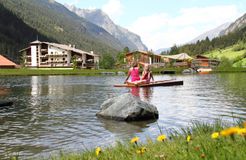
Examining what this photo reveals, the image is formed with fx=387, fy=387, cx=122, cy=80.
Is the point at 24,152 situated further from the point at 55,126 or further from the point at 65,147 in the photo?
the point at 55,126

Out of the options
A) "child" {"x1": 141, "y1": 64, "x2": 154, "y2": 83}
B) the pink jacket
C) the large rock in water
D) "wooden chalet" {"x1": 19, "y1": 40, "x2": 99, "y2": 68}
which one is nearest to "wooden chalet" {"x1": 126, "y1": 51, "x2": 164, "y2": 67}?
"wooden chalet" {"x1": 19, "y1": 40, "x2": 99, "y2": 68}

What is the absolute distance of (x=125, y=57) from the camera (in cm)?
15875

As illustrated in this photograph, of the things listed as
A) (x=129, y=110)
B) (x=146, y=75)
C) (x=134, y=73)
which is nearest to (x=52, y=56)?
(x=146, y=75)

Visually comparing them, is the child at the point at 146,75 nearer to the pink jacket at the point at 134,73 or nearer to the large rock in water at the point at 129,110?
the pink jacket at the point at 134,73

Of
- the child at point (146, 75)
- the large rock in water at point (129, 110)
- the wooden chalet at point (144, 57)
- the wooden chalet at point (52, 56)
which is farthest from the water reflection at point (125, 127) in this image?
the wooden chalet at point (144, 57)

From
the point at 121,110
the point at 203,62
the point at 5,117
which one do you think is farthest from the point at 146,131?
the point at 203,62

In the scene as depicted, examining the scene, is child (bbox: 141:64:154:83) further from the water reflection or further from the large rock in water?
the water reflection

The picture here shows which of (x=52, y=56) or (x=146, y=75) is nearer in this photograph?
(x=146, y=75)

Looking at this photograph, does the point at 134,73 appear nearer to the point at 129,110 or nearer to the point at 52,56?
the point at 129,110

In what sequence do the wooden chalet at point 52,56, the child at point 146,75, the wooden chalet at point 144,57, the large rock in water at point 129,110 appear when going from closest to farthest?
the large rock in water at point 129,110 < the child at point 146,75 < the wooden chalet at point 52,56 < the wooden chalet at point 144,57

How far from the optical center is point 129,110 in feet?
54.6

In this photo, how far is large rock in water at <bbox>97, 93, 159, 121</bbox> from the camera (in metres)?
16.5

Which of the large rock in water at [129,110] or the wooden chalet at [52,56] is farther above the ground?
the wooden chalet at [52,56]

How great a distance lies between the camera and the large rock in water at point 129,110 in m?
16.5
